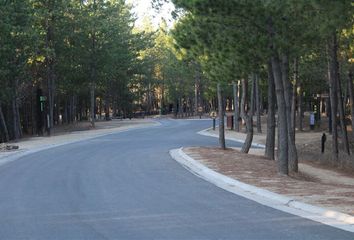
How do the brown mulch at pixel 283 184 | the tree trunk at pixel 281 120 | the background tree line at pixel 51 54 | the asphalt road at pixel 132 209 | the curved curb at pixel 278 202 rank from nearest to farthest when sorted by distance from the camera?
the asphalt road at pixel 132 209
the curved curb at pixel 278 202
the brown mulch at pixel 283 184
the tree trunk at pixel 281 120
the background tree line at pixel 51 54

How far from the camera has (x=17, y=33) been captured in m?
34.6

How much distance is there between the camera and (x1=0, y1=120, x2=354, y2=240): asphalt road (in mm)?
7930

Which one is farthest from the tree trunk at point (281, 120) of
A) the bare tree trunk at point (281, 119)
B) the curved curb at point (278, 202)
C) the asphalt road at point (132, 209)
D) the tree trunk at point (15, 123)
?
the tree trunk at point (15, 123)

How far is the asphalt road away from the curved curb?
26 cm

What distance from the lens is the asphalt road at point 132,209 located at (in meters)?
7.93

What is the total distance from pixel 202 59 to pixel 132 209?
9.37 metres

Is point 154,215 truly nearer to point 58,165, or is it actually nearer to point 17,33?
point 58,165

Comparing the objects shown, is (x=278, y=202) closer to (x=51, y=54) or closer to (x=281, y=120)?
(x=281, y=120)

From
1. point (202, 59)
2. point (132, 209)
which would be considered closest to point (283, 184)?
point (132, 209)

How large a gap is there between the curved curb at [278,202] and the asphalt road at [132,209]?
255mm

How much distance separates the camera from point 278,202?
1041 centimetres

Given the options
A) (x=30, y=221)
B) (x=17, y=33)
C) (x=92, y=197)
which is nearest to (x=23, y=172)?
(x=92, y=197)

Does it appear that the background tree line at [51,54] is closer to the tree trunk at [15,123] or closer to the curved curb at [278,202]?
the tree trunk at [15,123]

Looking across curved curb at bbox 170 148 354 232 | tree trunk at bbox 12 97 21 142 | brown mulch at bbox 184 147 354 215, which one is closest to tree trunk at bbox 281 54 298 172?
brown mulch at bbox 184 147 354 215
